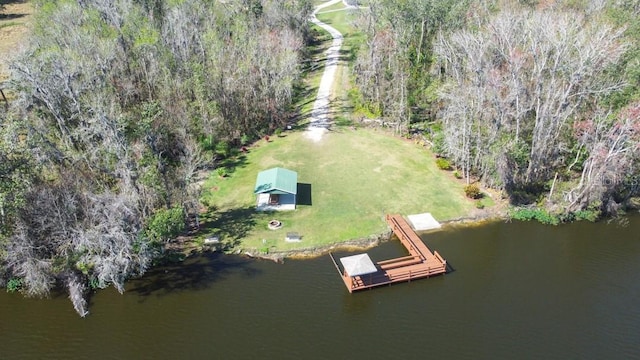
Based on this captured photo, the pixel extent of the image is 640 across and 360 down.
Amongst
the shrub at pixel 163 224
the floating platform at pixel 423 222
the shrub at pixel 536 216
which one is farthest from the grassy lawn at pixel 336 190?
the shrub at pixel 163 224

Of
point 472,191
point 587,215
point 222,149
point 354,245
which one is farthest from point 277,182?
point 587,215

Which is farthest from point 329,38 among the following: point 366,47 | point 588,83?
point 588,83

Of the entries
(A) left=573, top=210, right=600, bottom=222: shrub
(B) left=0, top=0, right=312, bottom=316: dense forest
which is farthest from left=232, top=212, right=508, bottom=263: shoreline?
(B) left=0, top=0, right=312, bottom=316: dense forest

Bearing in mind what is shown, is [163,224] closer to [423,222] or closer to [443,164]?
[423,222]

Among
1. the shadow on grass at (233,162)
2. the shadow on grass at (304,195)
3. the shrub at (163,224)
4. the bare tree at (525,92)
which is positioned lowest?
the shadow on grass at (304,195)

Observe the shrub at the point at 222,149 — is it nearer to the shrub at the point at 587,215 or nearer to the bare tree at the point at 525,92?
the bare tree at the point at 525,92

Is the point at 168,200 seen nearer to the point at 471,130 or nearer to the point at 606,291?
the point at 471,130
